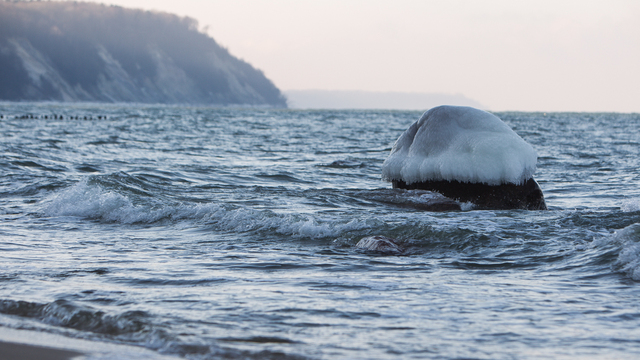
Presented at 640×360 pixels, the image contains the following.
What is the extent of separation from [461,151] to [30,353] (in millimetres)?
7960

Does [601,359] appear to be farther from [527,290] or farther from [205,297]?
[205,297]

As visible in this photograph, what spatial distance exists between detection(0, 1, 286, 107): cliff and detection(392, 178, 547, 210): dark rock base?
137 m

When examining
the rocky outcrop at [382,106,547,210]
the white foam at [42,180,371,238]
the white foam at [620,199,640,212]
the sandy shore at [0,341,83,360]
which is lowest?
the white foam at [42,180,371,238]

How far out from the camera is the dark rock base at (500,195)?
32.7 ft

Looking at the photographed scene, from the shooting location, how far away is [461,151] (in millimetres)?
10500

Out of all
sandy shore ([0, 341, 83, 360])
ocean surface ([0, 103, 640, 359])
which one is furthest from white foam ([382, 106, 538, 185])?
sandy shore ([0, 341, 83, 360])

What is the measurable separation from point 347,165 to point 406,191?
22.9 feet

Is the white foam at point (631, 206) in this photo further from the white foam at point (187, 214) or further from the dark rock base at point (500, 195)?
the white foam at point (187, 214)

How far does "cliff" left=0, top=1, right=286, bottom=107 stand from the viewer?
142 m

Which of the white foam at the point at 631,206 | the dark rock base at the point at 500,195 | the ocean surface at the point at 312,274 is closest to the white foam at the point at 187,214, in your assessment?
the ocean surface at the point at 312,274

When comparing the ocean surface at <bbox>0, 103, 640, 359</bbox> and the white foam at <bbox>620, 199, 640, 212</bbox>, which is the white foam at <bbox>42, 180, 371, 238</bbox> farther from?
the white foam at <bbox>620, 199, 640, 212</bbox>

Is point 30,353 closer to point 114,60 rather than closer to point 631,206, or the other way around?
point 631,206

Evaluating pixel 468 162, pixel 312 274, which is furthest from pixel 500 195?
pixel 312 274

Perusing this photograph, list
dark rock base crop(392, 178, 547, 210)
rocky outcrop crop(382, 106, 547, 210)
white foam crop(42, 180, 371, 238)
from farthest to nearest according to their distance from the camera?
rocky outcrop crop(382, 106, 547, 210)
dark rock base crop(392, 178, 547, 210)
white foam crop(42, 180, 371, 238)
